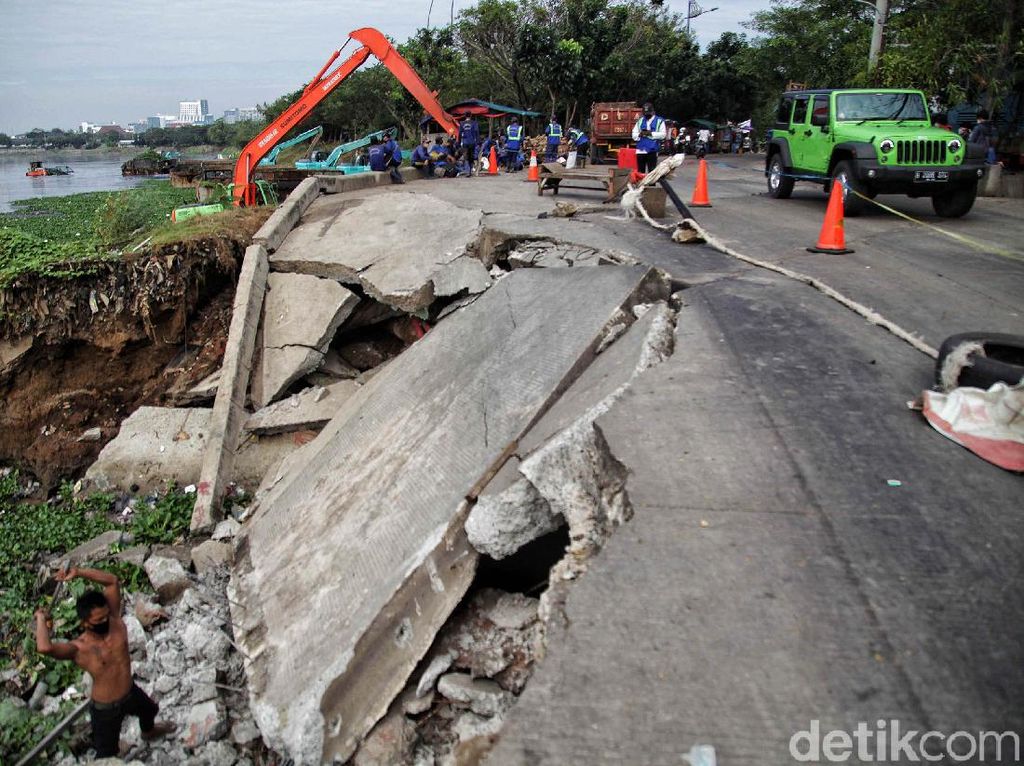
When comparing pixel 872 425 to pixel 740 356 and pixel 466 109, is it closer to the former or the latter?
pixel 740 356

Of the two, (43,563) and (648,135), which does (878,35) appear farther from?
(43,563)

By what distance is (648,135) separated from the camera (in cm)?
1339

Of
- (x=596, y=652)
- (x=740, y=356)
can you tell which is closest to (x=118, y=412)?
(x=740, y=356)

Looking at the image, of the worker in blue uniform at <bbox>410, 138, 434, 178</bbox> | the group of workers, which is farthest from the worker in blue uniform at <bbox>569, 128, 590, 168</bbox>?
the worker in blue uniform at <bbox>410, 138, 434, 178</bbox>

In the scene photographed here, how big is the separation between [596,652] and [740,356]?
2.76 metres

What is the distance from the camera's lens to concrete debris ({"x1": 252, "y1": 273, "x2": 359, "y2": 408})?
8477mm

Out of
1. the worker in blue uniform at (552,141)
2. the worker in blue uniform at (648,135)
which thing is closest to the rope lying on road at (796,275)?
the worker in blue uniform at (648,135)

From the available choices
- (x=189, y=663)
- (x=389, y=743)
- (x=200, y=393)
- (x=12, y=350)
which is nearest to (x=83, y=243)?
(x=12, y=350)

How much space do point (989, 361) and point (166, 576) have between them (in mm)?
5740

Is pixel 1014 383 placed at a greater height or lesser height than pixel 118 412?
greater

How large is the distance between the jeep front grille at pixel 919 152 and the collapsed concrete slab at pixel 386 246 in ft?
20.0

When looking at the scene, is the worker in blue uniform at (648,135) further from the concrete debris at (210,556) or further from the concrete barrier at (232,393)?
the concrete debris at (210,556)

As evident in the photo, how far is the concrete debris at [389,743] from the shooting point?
3.29 meters

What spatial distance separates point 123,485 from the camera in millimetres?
7734
